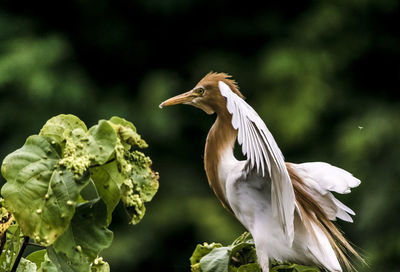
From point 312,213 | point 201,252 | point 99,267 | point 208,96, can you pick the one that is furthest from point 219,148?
point 99,267

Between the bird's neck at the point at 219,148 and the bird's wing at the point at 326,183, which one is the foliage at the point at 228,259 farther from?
the bird's neck at the point at 219,148

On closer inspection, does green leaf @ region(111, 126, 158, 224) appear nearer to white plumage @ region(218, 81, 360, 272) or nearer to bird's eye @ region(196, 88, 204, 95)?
white plumage @ region(218, 81, 360, 272)

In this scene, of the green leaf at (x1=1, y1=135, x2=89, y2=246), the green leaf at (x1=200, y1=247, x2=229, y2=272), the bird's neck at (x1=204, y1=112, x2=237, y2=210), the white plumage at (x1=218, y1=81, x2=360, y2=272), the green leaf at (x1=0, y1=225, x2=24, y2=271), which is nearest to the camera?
the green leaf at (x1=1, y1=135, x2=89, y2=246)

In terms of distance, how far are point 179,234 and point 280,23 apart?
2.21 m

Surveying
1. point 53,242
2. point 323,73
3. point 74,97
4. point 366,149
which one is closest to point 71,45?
point 74,97

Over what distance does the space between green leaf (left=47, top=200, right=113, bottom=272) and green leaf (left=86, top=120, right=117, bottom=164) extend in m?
0.09

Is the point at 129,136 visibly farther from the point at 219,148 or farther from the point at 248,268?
the point at 219,148

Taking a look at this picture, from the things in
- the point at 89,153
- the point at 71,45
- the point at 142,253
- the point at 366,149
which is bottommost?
the point at 142,253

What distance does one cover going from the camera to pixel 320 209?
1622mm

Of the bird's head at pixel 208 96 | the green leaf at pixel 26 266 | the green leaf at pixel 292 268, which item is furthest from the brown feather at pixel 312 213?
the green leaf at pixel 26 266

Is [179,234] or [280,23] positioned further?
[280,23]

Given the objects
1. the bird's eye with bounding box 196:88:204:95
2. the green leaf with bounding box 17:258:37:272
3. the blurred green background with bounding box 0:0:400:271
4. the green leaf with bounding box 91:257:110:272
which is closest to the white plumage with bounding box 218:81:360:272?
the bird's eye with bounding box 196:88:204:95

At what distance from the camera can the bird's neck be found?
1796mm

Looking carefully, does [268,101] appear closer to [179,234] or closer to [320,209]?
[179,234]
